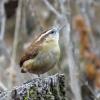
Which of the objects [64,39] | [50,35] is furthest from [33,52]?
[64,39]

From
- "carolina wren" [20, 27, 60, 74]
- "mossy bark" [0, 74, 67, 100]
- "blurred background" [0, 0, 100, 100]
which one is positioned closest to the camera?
"mossy bark" [0, 74, 67, 100]

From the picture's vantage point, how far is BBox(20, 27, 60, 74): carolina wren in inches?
159

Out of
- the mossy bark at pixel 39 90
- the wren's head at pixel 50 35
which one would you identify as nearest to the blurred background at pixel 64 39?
the wren's head at pixel 50 35

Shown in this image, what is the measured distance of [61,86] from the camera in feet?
12.3

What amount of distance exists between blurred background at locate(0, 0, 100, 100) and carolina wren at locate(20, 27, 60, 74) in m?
0.79

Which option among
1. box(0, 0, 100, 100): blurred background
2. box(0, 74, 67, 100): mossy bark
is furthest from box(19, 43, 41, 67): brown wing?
box(0, 0, 100, 100): blurred background

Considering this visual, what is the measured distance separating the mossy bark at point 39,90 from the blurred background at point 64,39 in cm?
123

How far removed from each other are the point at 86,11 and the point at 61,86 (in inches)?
194

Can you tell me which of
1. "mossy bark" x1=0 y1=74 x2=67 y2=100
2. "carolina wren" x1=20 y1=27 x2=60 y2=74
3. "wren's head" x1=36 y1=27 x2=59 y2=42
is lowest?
"mossy bark" x1=0 y1=74 x2=67 y2=100

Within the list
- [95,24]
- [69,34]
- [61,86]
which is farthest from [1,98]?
[95,24]

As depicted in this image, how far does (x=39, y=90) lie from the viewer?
11.9 feet

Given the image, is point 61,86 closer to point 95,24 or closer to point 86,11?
point 86,11

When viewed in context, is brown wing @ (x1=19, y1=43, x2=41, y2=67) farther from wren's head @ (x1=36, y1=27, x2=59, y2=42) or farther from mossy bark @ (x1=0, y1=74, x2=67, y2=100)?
mossy bark @ (x1=0, y1=74, x2=67, y2=100)

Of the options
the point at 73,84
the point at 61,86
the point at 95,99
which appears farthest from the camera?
the point at 73,84
